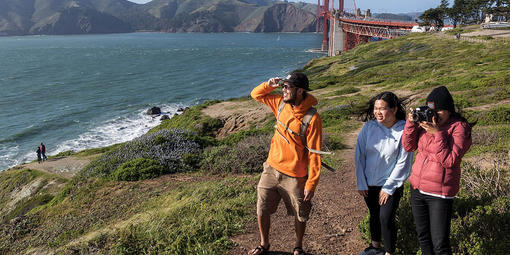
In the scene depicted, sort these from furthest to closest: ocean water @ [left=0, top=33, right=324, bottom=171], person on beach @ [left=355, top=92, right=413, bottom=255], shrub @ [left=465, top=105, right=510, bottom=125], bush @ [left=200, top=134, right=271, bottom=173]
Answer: ocean water @ [left=0, top=33, right=324, bottom=171] < shrub @ [left=465, top=105, right=510, bottom=125] < bush @ [left=200, top=134, right=271, bottom=173] < person on beach @ [left=355, top=92, right=413, bottom=255]

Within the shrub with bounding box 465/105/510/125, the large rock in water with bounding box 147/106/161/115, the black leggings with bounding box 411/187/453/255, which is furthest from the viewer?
the large rock in water with bounding box 147/106/161/115

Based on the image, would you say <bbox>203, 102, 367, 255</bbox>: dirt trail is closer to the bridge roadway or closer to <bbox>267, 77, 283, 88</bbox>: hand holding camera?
<bbox>267, 77, 283, 88</bbox>: hand holding camera

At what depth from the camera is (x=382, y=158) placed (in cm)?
370

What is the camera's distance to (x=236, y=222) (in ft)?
17.9

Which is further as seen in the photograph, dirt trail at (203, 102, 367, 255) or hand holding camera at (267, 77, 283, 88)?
dirt trail at (203, 102, 367, 255)

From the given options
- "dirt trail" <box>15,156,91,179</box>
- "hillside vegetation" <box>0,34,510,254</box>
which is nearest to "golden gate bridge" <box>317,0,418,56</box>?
"hillside vegetation" <box>0,34,510,254</box>

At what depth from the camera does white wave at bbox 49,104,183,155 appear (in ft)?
95.0

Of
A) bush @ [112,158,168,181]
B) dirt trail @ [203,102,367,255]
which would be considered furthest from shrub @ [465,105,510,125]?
bush @ [112,158,168,181]

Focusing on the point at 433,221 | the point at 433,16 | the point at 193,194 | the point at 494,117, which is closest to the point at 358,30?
the point at 433,16

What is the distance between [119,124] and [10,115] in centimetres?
1429

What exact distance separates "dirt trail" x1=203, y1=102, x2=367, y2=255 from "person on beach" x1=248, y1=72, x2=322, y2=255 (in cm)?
80

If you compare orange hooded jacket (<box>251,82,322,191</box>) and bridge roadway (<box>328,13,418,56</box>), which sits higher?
bridge roadway (<box>328,13,418,56</box>)

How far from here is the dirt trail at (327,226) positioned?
475cm

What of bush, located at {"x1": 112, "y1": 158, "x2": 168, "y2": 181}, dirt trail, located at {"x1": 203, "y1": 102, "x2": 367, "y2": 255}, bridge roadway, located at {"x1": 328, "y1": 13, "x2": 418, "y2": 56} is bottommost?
bush, located at {"x1": 112, "y1": 158, "x2": 168, "y2": 181}
